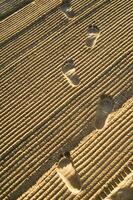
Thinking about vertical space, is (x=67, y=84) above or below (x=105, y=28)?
below

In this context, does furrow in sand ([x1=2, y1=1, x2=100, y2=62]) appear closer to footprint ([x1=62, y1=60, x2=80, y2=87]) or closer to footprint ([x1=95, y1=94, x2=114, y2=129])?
footprint ([x1=62, y1=60, x2=80, y2=87])

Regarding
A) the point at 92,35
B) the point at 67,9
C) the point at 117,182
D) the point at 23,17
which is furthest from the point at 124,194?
the point at 23,17

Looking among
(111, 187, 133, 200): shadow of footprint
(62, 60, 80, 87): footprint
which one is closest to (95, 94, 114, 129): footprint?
(62, 60, 80, 87): footprint

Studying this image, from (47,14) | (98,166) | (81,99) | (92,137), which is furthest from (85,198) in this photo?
(47,14)

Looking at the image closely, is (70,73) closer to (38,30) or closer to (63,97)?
(63,97)

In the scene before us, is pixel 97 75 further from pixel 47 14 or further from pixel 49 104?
pixel 47 14

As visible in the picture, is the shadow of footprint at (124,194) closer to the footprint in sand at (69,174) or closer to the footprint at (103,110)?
the footprint in sand at (69,174)
